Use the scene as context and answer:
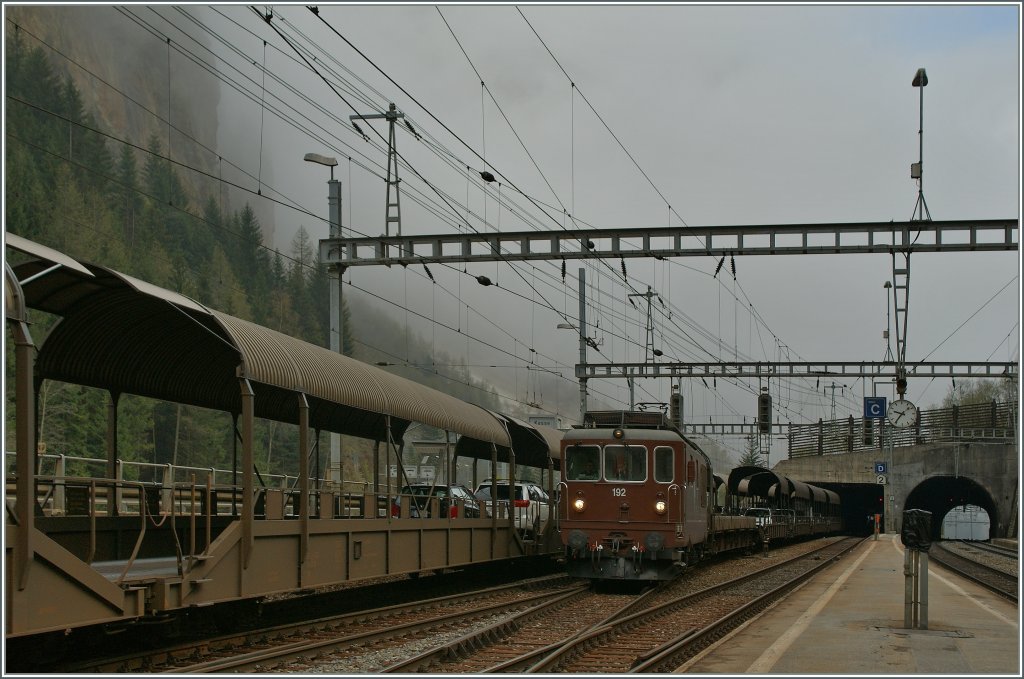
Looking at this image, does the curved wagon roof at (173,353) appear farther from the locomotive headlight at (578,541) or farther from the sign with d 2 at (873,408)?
the sign with d 2 at (873,408)

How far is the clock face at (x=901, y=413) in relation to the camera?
2647cm

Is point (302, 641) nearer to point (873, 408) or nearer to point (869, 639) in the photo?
point (869, 639)

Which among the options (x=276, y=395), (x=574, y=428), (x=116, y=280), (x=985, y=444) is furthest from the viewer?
(x=985, y=444)

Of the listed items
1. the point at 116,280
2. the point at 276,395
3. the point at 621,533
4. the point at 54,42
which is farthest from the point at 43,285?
the point at 54,42

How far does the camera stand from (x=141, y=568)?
13445 mm

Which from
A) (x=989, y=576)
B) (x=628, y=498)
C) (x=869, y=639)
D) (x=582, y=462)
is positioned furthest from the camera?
(x=989, y=576)

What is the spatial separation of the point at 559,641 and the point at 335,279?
14618 millimetres

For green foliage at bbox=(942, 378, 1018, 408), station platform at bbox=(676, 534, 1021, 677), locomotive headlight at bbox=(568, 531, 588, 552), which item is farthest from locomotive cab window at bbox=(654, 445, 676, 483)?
green foliage at bbox=(942, 378, 1018, 408)

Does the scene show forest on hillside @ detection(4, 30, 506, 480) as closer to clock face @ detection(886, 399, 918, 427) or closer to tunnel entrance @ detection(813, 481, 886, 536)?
clock face @ detection(886, 399, 918, 427)

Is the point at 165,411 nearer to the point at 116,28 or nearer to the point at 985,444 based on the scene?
the point at 985,444

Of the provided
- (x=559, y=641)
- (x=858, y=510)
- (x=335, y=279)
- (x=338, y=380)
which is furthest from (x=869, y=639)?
(x=858, y=510)

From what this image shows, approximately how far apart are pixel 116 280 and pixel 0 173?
9.71 feet

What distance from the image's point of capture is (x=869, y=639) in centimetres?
1289

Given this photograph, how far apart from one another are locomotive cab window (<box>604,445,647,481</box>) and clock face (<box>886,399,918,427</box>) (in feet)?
26.7
